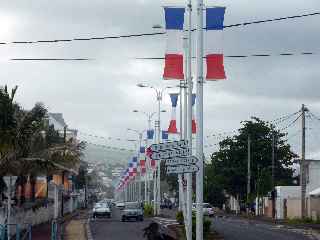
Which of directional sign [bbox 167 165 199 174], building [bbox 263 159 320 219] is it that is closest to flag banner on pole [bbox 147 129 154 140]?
building [bbox 263 159 320 219]

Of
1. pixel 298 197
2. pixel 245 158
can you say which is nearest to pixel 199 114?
pixel 298 197

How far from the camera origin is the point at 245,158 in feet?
313

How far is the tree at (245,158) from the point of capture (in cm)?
9481

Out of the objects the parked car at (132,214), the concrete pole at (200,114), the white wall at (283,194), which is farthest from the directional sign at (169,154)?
the white wall at (283,194)

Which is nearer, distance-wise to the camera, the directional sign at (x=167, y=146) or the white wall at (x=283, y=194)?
the directional sign at (x=167, y=146)

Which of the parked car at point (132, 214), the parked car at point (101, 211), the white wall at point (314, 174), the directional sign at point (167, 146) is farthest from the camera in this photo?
the white wall at point (314, 174)

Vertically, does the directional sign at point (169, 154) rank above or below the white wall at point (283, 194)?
above

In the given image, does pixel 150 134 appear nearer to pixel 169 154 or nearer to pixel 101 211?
pixel 101 211

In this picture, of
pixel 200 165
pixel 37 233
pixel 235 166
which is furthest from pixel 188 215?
pixel 235 166

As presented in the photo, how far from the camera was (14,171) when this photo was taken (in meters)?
37.8

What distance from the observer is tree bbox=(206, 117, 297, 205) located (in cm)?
9481

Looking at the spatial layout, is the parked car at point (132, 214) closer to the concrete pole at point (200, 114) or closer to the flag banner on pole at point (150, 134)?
the flag banner on pole at point (150, 134)

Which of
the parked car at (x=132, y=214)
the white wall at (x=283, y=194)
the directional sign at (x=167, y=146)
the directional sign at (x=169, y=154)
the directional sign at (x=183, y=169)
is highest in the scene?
the directional sign at (x=167, y=146)

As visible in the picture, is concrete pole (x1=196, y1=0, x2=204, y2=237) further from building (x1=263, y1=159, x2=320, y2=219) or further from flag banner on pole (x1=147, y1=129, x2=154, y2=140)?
building (x1=263, y1=159, x2=320, y2=219)
